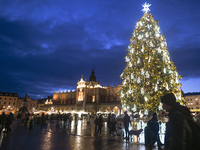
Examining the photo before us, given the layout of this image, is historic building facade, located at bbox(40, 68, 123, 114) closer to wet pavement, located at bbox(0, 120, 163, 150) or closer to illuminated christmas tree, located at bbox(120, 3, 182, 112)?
illuminated christmas tree, located at bbox(120, 3, 182, 112)

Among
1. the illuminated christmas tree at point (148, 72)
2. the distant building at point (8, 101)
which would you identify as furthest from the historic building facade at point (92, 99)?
the distant building at point (8, 101)

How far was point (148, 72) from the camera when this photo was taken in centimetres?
1670

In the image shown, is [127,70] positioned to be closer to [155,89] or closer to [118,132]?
[155,89]

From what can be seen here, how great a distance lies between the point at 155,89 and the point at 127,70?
13.5ft

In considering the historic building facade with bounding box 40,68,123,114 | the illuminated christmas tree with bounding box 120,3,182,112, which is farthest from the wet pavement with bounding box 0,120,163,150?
the historic building facade with bounding box 40,68,123,114

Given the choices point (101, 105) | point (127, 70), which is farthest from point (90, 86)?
point (127, 70)

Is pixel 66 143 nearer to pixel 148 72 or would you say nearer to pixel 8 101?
pixel 148 72

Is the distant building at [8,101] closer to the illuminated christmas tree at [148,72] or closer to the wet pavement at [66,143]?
the illuminated christmas tree at [148,72]

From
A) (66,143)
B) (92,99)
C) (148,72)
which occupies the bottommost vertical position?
(66,143)

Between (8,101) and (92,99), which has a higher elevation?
(92,99)

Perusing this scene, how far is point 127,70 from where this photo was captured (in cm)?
1856

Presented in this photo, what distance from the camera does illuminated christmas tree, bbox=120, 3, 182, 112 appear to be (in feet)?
52.5

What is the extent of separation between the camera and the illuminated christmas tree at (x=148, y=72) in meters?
16.0

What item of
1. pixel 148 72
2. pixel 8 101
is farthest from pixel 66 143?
pixel 8 101
